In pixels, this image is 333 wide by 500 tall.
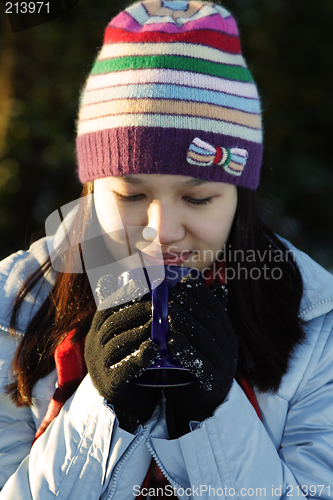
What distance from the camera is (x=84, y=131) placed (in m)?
1.56

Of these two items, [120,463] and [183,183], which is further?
[183,183]

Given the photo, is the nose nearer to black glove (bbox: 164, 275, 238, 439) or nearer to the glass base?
black glove (bbox: 164, 275, 238, 439)

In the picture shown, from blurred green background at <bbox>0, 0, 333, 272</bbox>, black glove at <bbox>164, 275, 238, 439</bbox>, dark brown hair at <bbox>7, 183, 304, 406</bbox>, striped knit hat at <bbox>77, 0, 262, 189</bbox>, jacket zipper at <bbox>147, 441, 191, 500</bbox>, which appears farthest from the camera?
blurred green background at <bbox>0, 0, 333, 272</bbox>

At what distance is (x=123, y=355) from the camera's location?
118cm

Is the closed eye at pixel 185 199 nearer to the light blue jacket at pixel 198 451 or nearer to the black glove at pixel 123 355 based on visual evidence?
the black glove at pixel 123 355

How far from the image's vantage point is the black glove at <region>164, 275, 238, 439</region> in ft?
3.72

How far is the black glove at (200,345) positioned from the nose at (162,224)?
0.19 meters

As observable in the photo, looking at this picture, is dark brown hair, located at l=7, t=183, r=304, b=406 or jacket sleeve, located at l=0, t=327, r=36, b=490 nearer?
jacket sleeve, located at l=0, t=327, r=36, b=490

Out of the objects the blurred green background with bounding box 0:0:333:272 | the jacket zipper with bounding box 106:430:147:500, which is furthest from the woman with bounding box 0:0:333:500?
the blurred green background with bounding box 0:0:333:272

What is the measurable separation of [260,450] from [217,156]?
35.0 inches

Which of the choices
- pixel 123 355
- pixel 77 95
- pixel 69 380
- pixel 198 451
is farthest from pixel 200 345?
pixel 77 95

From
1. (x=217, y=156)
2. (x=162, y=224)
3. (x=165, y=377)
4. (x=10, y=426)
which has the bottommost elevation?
(x=10, y=426)

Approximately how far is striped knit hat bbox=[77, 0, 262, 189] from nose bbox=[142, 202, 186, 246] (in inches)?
4.6

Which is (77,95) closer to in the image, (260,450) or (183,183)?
(183,183)
